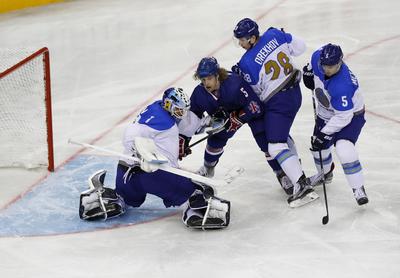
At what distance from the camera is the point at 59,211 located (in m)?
4.95

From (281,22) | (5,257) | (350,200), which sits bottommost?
(281,22)

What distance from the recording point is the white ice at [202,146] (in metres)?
4.30

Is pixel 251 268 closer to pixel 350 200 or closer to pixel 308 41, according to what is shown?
pixel 350 200

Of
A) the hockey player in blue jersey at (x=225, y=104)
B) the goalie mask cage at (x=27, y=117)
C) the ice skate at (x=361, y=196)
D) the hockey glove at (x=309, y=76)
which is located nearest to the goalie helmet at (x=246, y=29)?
the hockey player in blue jersey at (x=225, y=104)

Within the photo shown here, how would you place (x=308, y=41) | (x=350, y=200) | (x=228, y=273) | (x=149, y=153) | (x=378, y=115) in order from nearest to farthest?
(x=228, y=273) < (x=149, y=153) < (x=350, y=200) < (x=378, y=115) < (x=308, y=41)

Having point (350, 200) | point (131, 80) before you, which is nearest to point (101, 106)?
point (131, 80)

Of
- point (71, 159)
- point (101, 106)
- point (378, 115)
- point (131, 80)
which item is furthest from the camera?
point (131, 80)

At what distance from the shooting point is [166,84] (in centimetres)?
716

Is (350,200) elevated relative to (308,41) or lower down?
elevated

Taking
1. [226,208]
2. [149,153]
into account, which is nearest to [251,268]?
[226,208]

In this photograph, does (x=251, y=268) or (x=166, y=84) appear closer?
(x=251, y=268)

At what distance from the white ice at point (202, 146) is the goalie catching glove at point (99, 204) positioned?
132 mm

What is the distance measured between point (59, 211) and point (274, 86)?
1.37 meters

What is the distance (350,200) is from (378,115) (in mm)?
1452
